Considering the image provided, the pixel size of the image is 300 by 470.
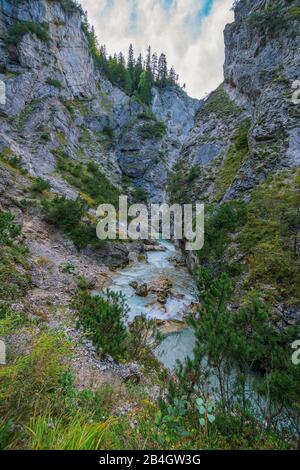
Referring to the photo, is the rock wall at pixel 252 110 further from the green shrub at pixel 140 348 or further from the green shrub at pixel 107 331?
the green shrub at pixel 107 331

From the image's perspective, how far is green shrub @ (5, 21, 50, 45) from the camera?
112ft

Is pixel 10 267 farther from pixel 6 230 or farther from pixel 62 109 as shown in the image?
pixel 62 109

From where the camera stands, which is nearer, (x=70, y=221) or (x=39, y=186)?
(x=70, y=221)

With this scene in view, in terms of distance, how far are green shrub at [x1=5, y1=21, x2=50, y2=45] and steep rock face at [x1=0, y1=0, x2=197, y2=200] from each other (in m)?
0.41

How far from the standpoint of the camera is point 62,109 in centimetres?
3650

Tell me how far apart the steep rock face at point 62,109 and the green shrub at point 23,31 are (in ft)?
1.33

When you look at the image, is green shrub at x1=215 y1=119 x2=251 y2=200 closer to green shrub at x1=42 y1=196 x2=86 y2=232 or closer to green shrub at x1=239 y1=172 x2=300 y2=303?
green shrub at x1=239 y1=172 x2=300 y2=303

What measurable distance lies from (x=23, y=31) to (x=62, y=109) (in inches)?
490

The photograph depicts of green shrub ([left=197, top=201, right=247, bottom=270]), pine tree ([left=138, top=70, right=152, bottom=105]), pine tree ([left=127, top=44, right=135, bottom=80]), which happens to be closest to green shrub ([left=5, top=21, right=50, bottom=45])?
pine tree ([left=138, top=70, right=152, bottom=105])

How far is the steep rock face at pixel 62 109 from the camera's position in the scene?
1163 inches

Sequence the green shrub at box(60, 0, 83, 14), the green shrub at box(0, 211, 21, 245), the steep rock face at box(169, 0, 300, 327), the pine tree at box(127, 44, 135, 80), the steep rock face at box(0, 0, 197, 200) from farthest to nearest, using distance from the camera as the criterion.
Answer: the pine tree at box(127, 44, 135, 80)
the green shrub at box(60, 0, 83, 14)
the steep rock face at box(0, 0, 197, 200)
the steep rock face at box(169, 0, 300, 327)
the green shrub at box(0, 211, 21, 245)

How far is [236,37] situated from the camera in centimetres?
3084

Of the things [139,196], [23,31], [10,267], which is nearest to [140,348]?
[10,267]

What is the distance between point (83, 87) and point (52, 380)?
2202 inches
